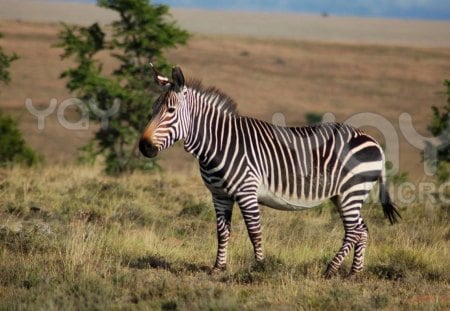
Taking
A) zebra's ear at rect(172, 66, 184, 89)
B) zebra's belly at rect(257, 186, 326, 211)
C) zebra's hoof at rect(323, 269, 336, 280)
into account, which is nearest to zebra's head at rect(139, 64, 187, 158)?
zebra's ear at rect(172, 66, 184, 89)

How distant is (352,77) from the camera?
58.6m

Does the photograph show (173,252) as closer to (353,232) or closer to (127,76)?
(353,232)

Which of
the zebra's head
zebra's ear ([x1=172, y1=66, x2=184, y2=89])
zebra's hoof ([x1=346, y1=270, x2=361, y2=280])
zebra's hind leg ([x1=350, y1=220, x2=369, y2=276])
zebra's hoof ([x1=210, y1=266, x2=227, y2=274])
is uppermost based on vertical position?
zebra's ear ([x1=172, y1=66, x2=184, y2=89])

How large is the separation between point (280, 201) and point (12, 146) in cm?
1288

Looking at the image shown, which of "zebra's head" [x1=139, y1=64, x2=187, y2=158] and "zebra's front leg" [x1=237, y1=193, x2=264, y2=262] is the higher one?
"zebra's head" [x1=139, y1=64, x2=187, y2=158]

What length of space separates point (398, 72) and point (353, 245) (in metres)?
52.8

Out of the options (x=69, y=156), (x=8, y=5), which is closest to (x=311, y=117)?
(x=69, y=156)

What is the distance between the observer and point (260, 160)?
8.55 m

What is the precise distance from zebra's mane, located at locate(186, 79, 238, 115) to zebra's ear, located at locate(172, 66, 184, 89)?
0.30 m

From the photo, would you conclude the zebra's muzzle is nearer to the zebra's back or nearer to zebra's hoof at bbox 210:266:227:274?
→ the zebra's back

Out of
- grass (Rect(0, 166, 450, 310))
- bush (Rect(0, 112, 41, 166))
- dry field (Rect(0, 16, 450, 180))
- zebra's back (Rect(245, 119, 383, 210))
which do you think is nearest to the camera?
grass (Rect(0, 166, 450, 310))

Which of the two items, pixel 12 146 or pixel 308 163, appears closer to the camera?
pixel 308 163

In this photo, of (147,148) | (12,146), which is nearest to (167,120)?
(147,148)

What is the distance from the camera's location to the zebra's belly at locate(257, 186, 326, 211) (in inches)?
337
